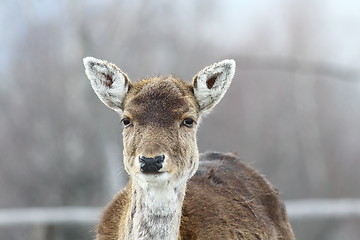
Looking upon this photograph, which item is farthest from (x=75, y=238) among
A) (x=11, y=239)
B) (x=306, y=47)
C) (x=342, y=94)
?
(x=306, y=47)

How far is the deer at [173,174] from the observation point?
20.5ft

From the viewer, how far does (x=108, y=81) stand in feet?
22.8

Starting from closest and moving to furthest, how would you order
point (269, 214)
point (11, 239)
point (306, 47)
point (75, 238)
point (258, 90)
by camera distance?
point (269, 214) → point (75, 238) → point (11, 239) → point (258, 90) → point (306, 47)

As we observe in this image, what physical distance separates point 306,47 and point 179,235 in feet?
129

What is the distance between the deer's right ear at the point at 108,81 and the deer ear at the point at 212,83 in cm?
61

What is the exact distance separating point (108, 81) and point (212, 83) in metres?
0.90

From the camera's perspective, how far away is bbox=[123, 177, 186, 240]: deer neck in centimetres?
633

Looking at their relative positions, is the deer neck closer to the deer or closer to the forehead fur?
the deer


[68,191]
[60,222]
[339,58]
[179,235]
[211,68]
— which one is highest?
[339,58]

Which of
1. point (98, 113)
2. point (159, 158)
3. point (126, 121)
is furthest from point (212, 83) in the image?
point (98, 113)

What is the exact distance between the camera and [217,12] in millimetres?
34656

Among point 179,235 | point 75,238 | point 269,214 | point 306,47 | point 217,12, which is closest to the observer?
point 179,235

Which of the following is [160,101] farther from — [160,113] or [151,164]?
[151,164]

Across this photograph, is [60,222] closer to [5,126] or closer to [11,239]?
[11,239]
